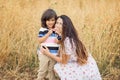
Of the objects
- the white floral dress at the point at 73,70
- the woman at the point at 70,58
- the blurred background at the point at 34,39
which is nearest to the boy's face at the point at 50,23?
the woman at the point at 70,58

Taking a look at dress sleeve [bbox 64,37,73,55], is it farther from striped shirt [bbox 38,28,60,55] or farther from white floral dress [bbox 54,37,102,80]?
striped shirt [bbox 38,28,60,55]

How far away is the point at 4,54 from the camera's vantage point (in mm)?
5613

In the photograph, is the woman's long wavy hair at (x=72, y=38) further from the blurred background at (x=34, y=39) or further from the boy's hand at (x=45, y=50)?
the blurred background at (x=34, y=39)

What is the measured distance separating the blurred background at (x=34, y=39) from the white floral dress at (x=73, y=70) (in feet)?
3.49

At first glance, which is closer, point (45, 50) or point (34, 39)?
point (45, 50)

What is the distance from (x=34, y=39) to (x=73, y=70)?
1.48 meters

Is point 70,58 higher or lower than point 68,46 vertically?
lower

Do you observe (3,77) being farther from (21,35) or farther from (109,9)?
(109,9)

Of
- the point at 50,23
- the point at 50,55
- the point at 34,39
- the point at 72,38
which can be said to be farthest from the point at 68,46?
the point at 34,39

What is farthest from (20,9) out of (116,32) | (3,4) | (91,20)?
(116,32)

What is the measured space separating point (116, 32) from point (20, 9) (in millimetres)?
1629

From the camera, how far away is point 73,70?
4.35m

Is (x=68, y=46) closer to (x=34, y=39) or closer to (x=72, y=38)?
(x=72, y=38)

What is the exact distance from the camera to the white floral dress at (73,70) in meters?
4.34
